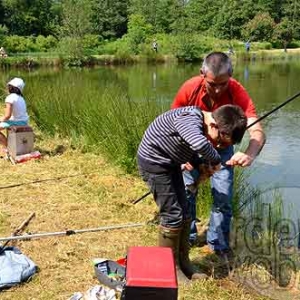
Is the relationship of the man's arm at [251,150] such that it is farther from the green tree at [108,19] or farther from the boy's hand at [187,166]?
the green tree at [108,19]

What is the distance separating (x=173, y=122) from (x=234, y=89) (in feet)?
2.28

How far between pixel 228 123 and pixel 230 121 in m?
0.02

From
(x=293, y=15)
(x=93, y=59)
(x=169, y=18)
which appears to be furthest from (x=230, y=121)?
(x=293, y=15)

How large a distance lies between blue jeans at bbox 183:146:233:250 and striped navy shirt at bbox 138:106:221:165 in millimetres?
543

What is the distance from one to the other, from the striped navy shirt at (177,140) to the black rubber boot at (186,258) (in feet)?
1.58

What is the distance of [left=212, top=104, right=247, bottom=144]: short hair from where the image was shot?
2.90m

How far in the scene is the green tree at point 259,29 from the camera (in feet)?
199

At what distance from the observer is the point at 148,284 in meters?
2.40

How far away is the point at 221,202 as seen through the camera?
367 cm

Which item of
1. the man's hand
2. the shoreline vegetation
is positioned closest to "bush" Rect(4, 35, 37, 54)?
the shoreline vegetation

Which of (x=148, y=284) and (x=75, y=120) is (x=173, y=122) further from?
(x=75, y=120)

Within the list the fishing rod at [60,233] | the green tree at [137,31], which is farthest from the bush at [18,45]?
the fishing rod at [60,233]

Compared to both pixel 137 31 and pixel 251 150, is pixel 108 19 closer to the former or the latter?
pixel 137 31

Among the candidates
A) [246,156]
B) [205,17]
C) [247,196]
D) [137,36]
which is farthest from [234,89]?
[205,17]
